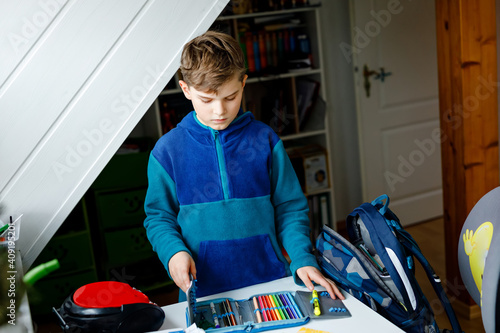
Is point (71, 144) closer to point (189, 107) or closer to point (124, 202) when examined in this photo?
point (124, 202)

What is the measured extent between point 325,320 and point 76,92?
0.86m

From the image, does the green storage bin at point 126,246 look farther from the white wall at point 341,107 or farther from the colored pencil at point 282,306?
the colored pencil at point 282,306

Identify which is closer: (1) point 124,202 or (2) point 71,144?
(2) point 71,144

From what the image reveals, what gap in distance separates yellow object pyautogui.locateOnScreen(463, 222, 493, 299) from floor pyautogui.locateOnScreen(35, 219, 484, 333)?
1445 mm

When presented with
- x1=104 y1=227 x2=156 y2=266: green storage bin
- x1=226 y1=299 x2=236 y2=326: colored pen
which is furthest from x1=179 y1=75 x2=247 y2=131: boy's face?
x1=104 y1=227 x2=156 y2=266: green storage bin

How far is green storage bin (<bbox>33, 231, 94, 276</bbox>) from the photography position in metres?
2.92

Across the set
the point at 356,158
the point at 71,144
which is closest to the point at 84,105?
the point at 71,144

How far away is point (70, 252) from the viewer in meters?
2.95

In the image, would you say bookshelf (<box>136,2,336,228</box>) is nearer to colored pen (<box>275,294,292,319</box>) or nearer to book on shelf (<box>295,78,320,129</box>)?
book on shelf (<box>295,78,320,129</box>)

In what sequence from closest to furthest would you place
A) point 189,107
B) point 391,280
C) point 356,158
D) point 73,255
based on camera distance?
point 391,280 < point 73,255 < point 189,107 < point 356,158

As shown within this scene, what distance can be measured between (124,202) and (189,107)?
2.31ft

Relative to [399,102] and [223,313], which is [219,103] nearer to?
[223,313]

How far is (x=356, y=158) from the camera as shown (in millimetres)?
3961

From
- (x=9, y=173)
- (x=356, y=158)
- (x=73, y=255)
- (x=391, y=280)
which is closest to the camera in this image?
(x=391, y=280)
